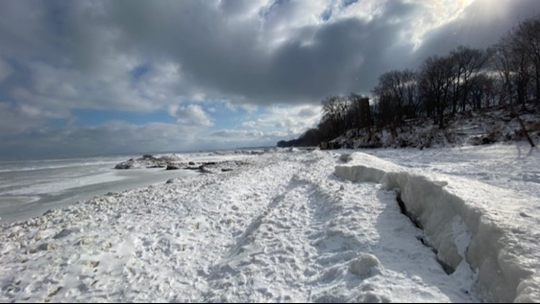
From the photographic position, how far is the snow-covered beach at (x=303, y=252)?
375 centimetres

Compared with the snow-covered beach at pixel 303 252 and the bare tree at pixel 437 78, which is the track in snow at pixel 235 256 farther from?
the bare tree at pixel 437 78

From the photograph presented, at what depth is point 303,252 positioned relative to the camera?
17.5 feet

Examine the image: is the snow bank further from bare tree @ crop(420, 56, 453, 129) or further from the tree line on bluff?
bare tree @ crop(420, 56, 453, 129)

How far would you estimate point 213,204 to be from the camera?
954cm

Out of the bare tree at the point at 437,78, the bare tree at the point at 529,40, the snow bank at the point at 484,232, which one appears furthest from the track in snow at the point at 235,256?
the bare tree at the point at 437,78

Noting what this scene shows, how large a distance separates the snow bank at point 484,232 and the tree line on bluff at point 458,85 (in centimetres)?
2547

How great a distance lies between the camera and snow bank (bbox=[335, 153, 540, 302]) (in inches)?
134

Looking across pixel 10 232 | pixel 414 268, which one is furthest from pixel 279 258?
pixel 10 232

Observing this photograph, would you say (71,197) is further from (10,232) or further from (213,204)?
(213,204)

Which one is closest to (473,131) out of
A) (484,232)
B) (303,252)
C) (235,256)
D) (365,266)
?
(484,232)

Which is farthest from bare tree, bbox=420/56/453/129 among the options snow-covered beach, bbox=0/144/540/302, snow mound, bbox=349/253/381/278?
snow mound, bbox=349/253/381/278

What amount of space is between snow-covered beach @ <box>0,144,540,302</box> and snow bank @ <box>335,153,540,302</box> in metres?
0.02

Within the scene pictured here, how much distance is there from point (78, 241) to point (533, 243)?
9265 mm

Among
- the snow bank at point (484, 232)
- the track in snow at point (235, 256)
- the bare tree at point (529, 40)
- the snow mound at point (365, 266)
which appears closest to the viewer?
the snow bank at point (484, 232)
